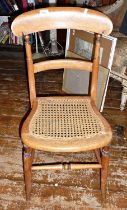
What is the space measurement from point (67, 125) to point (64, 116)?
0.07 metres

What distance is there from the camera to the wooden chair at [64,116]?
1.02 meters

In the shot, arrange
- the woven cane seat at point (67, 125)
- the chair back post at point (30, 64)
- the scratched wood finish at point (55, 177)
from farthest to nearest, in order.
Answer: the scratched wood finish at point (55, 177) → the chair back post at point (30, 64) → the woven cane seat at point (67, 125)

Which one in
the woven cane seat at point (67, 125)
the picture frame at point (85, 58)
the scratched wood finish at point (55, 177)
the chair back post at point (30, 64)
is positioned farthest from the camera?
the picture frame at point (85, 58)

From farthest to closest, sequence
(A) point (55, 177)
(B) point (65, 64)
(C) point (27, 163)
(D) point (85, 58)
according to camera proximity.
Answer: (D) point (85, 58)
(A) point (55, 177)
(B) point (65, 64)
(C) point (27, 163)

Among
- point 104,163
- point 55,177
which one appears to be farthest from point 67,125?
point 55,177

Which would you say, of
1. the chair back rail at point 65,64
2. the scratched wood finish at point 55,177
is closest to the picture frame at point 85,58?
the scratched wood finish at point 55,177

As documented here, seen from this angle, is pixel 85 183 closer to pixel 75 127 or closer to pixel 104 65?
pixel 75 127

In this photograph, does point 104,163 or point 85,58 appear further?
point 85,58

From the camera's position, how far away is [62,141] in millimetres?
1020

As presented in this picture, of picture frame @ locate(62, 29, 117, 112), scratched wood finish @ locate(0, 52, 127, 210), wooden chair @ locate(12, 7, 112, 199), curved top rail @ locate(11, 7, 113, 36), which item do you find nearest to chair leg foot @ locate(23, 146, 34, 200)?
wooden chair @ locate(12, 7, 112, 199)

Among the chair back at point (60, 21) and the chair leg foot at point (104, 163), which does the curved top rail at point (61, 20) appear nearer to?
the chair back at point (60, 21)

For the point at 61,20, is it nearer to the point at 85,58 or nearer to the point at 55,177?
the point at 85,58

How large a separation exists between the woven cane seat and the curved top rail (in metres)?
0.34

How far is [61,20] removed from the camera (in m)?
1.14
